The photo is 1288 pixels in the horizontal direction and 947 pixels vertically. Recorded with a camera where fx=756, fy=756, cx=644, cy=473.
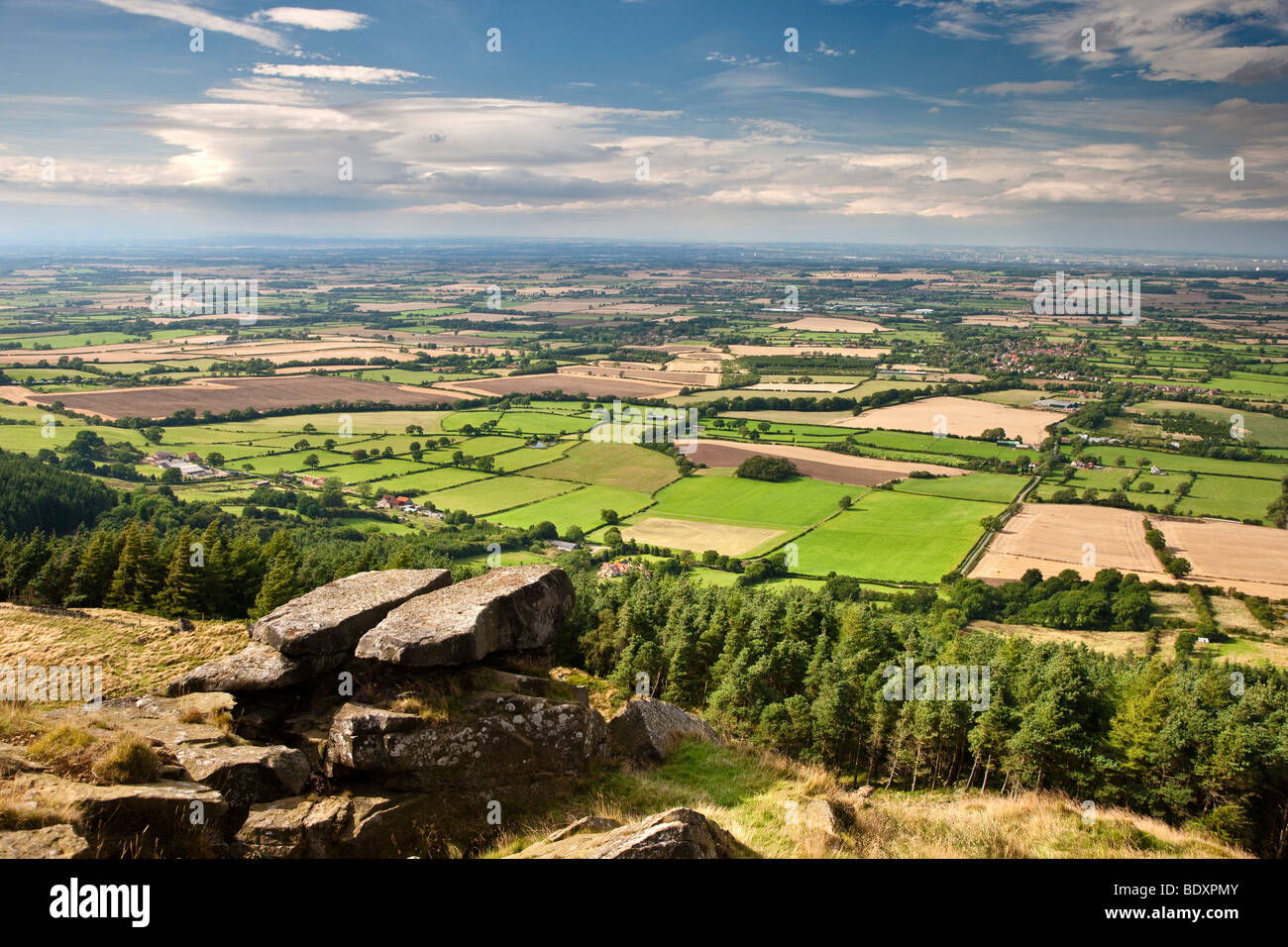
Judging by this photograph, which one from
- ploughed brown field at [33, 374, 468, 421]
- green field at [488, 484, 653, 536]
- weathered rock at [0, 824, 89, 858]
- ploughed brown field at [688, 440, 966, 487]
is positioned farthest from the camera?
ploughed brown field at [33, 374, 468, 421]

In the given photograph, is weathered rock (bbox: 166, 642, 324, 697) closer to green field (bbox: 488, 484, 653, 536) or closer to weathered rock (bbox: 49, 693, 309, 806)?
weathered rock (bbox: 49, 693, 309, 806)

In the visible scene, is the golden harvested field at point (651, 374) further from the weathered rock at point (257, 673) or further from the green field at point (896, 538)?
the weathered rock at point (257, 673)

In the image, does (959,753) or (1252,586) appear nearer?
(959,753)

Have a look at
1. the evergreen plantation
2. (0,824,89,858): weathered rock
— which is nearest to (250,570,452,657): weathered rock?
(0,824,89,858): weathered rock
